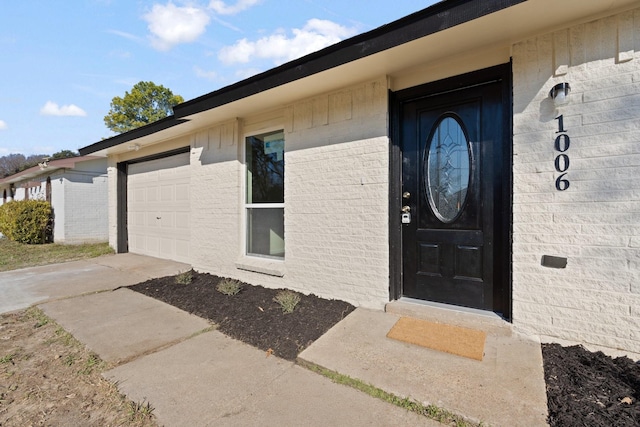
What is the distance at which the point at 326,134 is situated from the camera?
382 centimetres

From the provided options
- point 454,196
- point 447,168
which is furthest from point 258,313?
point 447,168

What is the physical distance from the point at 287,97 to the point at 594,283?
3.85m

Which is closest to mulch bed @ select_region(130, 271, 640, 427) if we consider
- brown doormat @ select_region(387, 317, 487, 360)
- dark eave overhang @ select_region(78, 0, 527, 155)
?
brown doormat @ select_region(387, 317, 487, 360)

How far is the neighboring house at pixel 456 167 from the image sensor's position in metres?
2.31

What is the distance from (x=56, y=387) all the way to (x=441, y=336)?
3181 millimetres

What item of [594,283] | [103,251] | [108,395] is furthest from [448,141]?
[103,251]

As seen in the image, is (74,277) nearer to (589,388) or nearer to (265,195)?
(265,195)

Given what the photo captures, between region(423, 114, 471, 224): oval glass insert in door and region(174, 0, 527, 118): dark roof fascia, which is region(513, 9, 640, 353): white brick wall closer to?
region(423, 114, 471, 224): oval glass insert in door

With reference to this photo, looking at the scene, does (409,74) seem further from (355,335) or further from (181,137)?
(181,137)

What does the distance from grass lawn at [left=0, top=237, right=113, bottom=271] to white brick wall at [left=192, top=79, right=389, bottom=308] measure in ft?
17.6

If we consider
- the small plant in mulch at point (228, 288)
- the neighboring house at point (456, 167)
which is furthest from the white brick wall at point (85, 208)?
the small plant in mulch at point (228, 288)

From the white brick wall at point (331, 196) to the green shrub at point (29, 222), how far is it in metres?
9.14

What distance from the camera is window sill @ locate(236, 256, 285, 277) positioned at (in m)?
4.33

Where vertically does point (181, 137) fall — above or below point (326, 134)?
above
